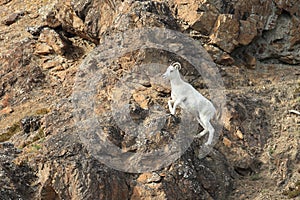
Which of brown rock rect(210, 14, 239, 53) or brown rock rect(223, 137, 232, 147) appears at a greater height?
brown rock rect(210, 14, 239, 53)

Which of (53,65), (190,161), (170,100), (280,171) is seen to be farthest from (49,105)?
(280,171)

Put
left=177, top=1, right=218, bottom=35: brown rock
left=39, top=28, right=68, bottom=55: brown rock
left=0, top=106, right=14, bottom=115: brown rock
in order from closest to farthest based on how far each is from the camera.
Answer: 1. left=0, top=106, right=14, bottom=115: brown rock
2. left=177, top=1, right=218, bottom=35: brown rock
3. left=39, top=28, right=68, bottom=55: brown rock

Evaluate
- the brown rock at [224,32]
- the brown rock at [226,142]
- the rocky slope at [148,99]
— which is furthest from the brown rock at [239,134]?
the brown rock at [224,32]

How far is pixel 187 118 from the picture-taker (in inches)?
949

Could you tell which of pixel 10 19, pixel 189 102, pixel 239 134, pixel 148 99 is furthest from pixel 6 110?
pixel 239 134

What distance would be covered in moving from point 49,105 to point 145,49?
550cm

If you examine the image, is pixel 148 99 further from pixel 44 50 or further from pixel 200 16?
pixel 44 50

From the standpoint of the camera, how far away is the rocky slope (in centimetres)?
2198

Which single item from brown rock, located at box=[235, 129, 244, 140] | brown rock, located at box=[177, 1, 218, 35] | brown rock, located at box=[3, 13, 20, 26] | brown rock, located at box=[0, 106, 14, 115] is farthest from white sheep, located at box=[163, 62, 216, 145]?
brown rock, located at box=[3, 13, 20, 26]

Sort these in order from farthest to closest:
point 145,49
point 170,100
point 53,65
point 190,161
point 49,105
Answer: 1. point 53,65
2. point 49,105
3. point 145,49
4. point 170,100
5. point 190,161

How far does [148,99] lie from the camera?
26031mm

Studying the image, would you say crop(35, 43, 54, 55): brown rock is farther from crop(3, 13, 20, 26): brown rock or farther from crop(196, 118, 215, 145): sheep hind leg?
crop(196, 118, 215, 145): sheep hind leg

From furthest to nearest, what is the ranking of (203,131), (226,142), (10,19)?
(10,19), (226,142), (203,131)

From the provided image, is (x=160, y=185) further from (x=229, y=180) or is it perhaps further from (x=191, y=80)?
(x=191, y=80)
